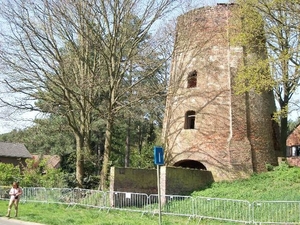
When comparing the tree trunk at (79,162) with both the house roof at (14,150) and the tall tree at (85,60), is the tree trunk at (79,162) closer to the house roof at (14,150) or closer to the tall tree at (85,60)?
the tall tree at (85,60)

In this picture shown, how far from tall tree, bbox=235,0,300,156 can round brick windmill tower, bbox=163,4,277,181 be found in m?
1.76

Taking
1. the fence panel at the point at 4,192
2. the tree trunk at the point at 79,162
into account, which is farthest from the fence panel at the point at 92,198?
the fence panel at the point at 4,192

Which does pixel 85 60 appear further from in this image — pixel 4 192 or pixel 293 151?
pixel 293 151

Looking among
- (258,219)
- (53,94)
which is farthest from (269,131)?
(53,94)

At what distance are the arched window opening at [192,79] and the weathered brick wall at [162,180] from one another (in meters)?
5.66

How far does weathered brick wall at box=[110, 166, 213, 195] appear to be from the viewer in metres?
19.6

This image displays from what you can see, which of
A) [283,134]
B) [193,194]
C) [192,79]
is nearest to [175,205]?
[193,194]

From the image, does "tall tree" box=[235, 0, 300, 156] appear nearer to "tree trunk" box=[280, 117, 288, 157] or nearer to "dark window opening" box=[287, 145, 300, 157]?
"tree trunk" box=[280, 117, 288, 157]

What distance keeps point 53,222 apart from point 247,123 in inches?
517

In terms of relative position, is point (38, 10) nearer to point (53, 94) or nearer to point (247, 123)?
point (53, 94)

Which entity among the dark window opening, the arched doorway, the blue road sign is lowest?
the arched doorway

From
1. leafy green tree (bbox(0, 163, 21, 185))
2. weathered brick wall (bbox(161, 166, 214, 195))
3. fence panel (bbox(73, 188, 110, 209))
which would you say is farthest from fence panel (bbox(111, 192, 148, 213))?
leafy green tree (bbox(0, 163, 21, 185))

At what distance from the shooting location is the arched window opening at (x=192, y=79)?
24.6 m

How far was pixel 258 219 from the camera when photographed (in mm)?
14047
